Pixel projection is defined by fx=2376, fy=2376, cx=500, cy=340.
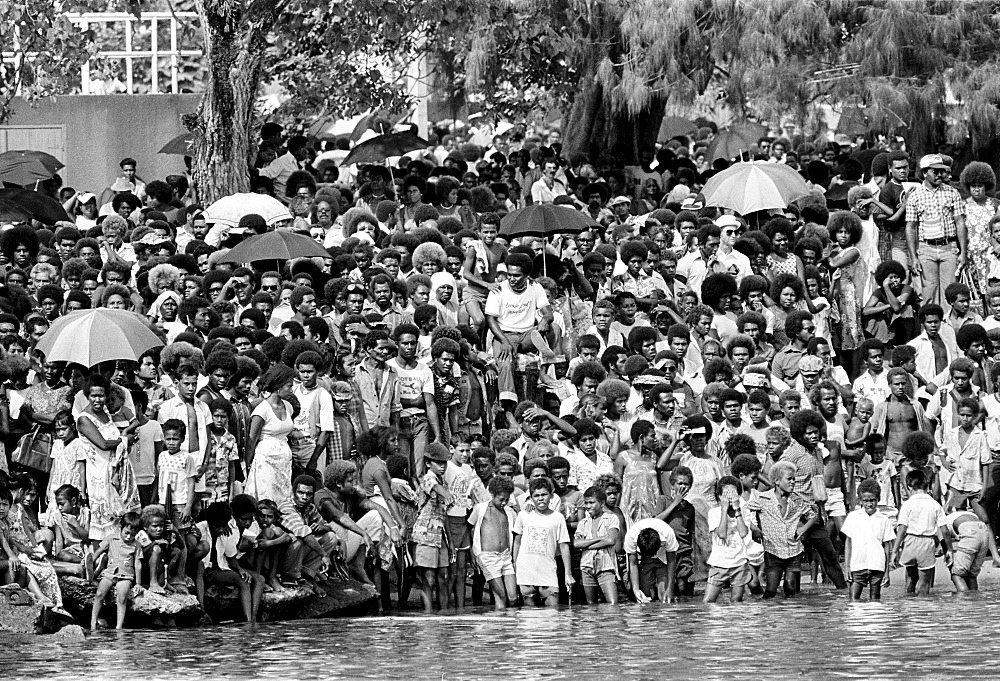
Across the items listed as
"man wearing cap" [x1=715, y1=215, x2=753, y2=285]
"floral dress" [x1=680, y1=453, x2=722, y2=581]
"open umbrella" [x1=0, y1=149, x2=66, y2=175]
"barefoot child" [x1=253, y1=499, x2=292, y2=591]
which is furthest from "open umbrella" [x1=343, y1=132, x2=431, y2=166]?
"barefoot child" [x1=253, y1=499, x2=292, y2=591]

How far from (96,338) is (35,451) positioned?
98 cm

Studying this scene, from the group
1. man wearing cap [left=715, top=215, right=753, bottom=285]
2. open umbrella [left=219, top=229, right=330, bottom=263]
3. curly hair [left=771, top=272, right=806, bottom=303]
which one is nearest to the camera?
open umbrella [left=219, top=229, right=330, bottom=263]

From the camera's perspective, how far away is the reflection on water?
13.7 meters

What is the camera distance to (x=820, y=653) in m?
14.3

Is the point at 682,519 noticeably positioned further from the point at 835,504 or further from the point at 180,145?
the point at 180,145

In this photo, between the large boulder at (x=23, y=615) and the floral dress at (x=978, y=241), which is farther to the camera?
the floral dress at (x=978, y=241)

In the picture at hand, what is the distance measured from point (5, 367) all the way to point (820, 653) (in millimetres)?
6059

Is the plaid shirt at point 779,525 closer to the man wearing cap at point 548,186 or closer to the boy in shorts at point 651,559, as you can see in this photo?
the boy in shorts at point 651,559

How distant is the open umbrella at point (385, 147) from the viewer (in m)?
24.2

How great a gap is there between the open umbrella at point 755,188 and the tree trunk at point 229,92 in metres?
5.11

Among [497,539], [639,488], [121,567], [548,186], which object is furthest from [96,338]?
[548,186]

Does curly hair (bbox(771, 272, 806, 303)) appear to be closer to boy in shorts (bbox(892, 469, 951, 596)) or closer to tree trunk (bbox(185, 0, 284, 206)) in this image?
boy in shorts (bbox(892, 469, 951, 596))

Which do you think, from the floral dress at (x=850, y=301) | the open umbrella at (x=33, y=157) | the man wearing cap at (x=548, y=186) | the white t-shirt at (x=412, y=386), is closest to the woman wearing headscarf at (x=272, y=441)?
the white t-shirt at (x=412, y=386)

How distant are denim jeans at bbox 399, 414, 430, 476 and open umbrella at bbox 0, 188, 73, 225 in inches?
201
